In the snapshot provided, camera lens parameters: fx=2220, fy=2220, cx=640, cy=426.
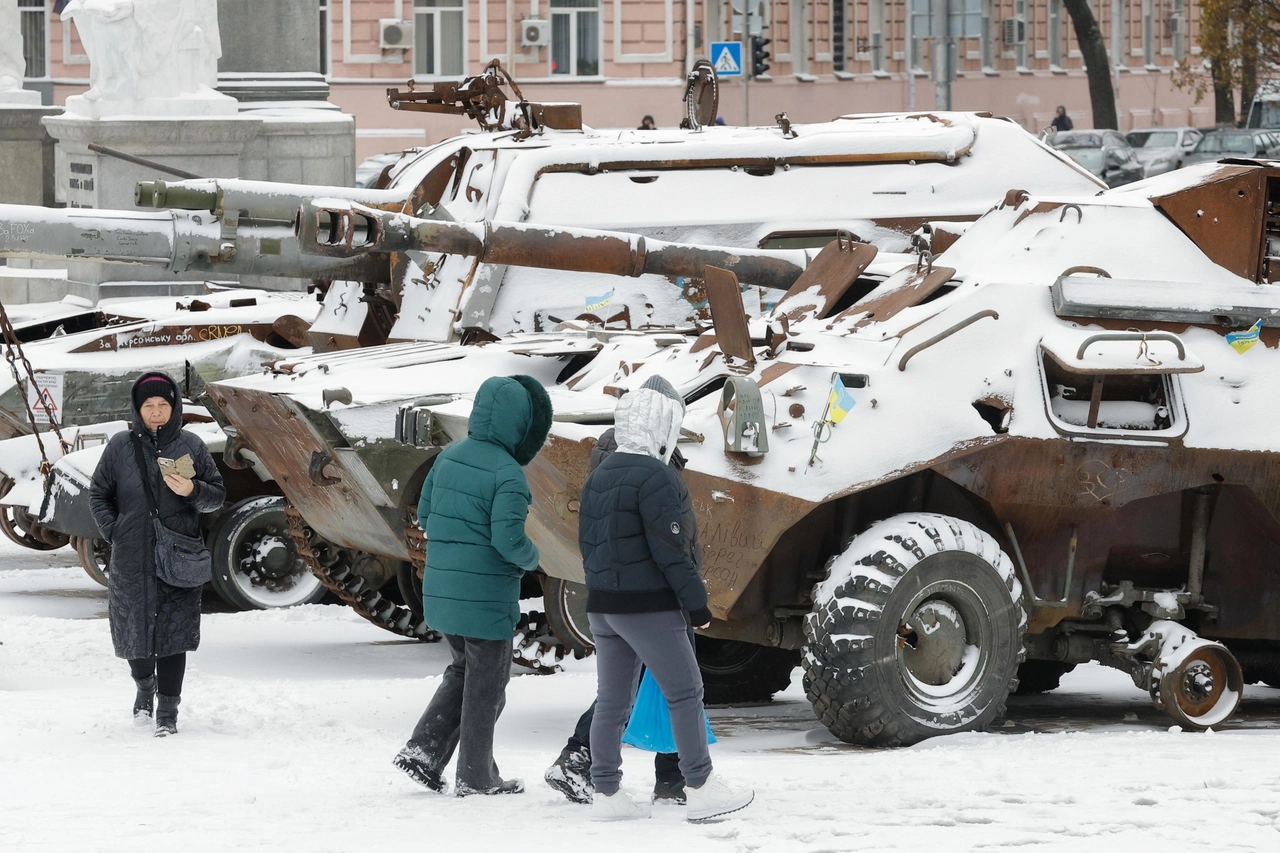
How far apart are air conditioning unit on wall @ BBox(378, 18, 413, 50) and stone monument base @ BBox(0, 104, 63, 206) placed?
16001mm

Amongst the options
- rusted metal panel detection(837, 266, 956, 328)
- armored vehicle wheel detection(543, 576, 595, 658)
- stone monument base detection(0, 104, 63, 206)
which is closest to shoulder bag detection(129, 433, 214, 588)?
armored vehicle wheel detection(543, 576, 595, 658)

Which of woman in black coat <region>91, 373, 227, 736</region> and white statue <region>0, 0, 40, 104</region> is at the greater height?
white statue <region>0, 0, 40, 104</region>

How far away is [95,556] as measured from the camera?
37.3 feet

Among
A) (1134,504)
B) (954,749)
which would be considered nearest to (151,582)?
(954,749)

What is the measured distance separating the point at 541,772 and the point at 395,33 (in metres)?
31.5

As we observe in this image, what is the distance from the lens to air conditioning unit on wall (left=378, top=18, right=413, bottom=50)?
122 ft

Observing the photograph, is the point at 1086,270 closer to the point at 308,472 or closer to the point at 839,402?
the point at 839,402

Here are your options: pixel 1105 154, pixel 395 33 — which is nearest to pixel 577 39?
pixel 395 33

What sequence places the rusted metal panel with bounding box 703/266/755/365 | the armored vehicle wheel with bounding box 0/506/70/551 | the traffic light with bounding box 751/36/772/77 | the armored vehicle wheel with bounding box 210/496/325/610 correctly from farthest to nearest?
the traffic light with bounding box 751/36/772/77 < the armored vehicle wheel with bounding box 0/506/70/551 < the armored vehicle wheel with bounding box 210/496/325/610 < the rusted metal panel with bounding box 703/266/755/365

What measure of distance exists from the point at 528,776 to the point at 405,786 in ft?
1.39

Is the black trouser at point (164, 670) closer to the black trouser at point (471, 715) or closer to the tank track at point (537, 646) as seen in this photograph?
the black trouser at point (471, 715)

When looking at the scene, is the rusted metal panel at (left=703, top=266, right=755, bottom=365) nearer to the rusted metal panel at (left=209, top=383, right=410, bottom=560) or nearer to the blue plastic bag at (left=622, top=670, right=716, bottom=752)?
the rusted metal panel at (left=209, top=383, right=410, bottom=560)

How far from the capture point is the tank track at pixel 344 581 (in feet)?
34.0

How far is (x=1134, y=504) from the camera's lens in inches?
311
